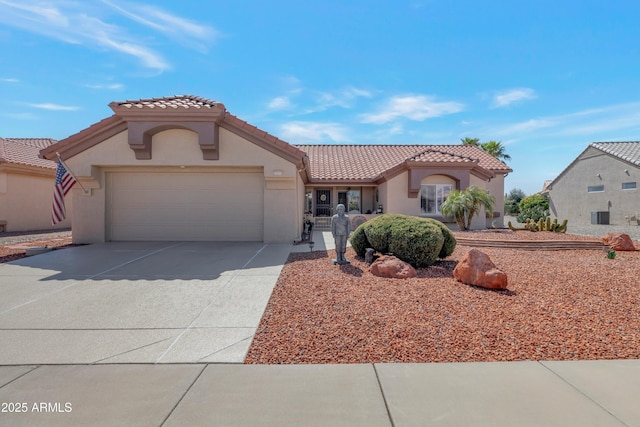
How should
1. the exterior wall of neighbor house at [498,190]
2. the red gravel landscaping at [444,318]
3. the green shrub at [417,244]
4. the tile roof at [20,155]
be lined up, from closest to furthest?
the red gravel landscaping at [444,318]
the green shrub at [417,244]
the tile roof at [20,155]
the exterior wall of neighbor house at [498,190]

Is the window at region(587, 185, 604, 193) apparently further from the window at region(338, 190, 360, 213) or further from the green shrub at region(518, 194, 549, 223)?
the window at region(338, 190, 360, 213)

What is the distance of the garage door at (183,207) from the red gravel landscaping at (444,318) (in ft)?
18.9

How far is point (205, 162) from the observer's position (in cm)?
1170

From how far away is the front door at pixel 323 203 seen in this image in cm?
2017

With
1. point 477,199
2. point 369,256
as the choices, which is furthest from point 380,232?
point 477,199

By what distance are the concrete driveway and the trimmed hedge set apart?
8.35 ft

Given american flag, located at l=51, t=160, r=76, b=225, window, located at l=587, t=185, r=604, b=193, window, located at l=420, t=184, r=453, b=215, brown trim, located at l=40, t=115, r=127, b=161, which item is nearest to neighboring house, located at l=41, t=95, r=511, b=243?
brown trim, located at l=40, t=115, r=127, b=161

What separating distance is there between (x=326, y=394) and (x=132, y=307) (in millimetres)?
4000

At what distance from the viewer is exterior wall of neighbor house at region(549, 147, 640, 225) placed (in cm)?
2438

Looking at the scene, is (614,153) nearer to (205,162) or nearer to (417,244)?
(417,244)

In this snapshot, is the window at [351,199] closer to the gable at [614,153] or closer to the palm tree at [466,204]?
the palm tree at [466,204]

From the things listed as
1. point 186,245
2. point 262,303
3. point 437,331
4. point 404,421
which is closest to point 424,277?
point 437,331

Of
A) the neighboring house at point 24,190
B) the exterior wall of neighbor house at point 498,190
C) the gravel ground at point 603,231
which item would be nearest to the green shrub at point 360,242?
the exterior wall of neighbor house at point 498,190

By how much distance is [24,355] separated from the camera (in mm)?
3861
